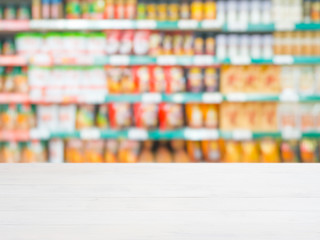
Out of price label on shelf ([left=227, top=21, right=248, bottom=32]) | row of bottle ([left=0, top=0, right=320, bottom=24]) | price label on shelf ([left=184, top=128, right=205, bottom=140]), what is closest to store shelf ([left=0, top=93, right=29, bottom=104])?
row of bottle ([left=0, top=0, right=320, bottom=24])

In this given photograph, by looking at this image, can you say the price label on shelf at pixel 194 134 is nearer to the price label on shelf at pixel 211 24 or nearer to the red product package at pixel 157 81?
the red product package at pixel 157 81

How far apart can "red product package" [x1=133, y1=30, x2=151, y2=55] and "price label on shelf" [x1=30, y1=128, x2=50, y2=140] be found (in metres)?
0.97

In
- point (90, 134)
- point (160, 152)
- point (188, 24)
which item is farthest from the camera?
point (160, 152)

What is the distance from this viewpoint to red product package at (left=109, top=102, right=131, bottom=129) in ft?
9.90

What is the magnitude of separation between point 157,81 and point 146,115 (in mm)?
288

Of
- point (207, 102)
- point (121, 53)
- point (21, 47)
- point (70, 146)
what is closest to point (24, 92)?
point (21, 47)

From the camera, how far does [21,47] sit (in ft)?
9.79

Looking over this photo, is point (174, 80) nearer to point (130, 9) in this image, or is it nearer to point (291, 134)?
point (130, 9)

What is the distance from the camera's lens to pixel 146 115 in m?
3.01

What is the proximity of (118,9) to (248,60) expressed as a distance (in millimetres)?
1097

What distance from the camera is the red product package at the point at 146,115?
301cm
